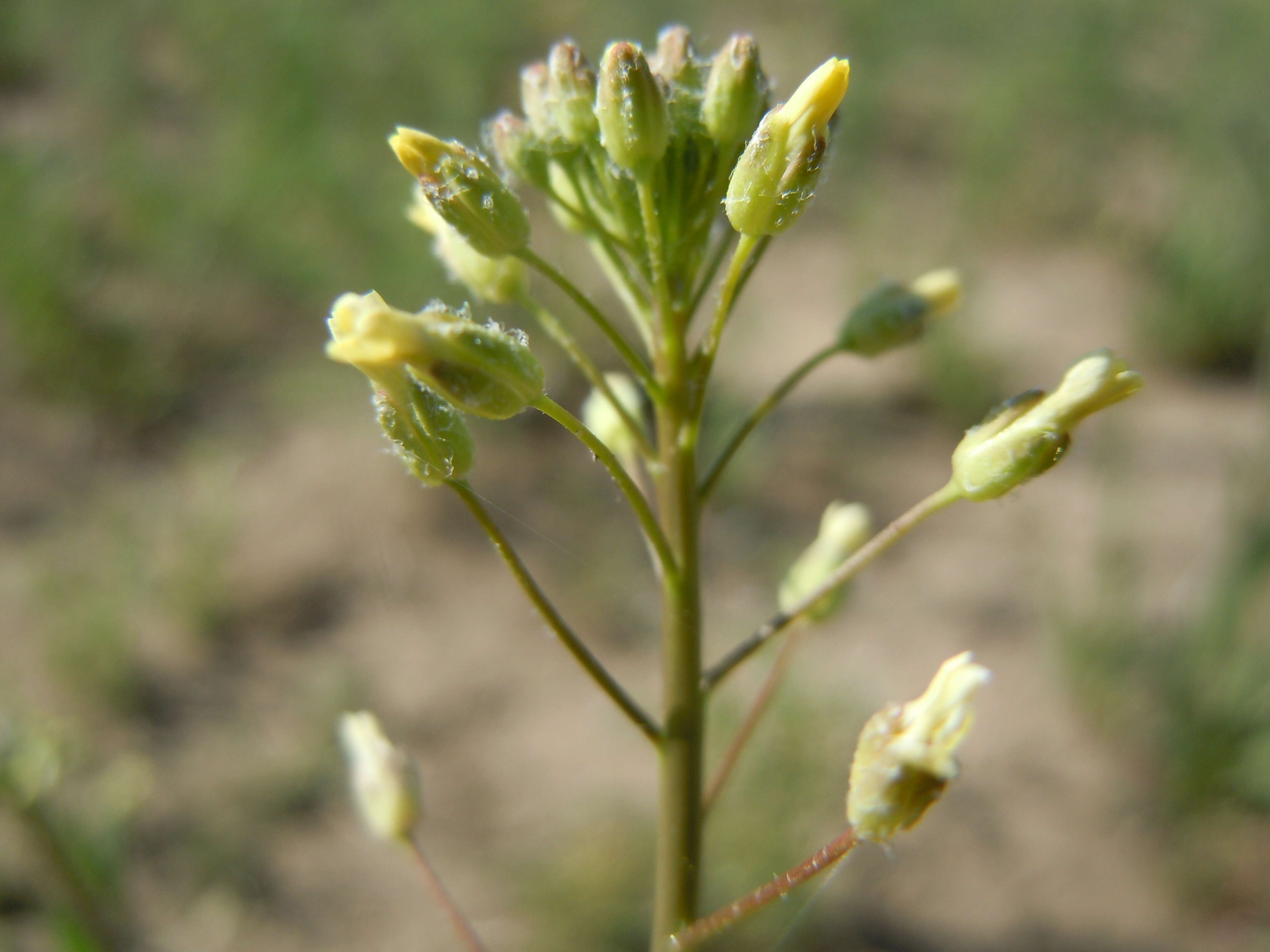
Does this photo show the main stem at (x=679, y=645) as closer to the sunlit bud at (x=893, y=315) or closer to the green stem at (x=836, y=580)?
the green stem at (x=836, y=580)

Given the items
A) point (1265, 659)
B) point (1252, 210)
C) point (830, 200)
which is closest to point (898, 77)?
point (830, 200)

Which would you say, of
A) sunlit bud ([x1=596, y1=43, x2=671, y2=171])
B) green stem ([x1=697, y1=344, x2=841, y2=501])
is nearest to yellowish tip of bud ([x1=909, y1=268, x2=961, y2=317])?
green stem ([x1=697, y1=344, x2=841, y2=501])

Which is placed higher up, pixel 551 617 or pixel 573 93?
pixel 573 93

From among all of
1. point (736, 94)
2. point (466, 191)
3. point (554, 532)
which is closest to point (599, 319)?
point (466, 191)

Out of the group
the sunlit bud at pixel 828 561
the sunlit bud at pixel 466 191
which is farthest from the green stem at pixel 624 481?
the sunlit bud at pixel 828 561

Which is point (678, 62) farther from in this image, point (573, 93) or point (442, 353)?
point (442, 353)

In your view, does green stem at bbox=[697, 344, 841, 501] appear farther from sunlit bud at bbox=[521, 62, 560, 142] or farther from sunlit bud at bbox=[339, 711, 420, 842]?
sunlit bud at bbox=[339, 711, 420, 842]
